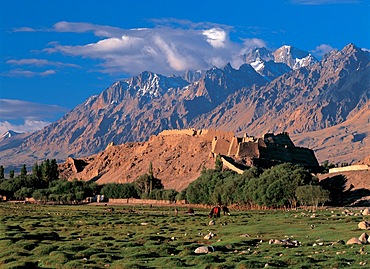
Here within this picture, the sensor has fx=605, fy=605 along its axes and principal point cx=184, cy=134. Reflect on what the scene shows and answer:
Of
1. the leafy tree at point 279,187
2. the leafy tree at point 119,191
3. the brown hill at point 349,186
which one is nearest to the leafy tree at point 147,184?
the leafy tree at point 119,191

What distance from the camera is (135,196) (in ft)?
625

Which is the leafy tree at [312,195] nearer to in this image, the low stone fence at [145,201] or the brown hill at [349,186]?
the brown hill at [349,186]

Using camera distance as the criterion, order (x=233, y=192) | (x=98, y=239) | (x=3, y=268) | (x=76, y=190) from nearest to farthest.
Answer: (x=3, y=268) < (x=98, y=239) < (x=233, y=192) < (x=76, y=190)

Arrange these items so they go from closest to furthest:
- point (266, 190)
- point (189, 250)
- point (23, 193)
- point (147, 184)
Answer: point (189, 250)
point (266, 190)
point (147, 184)
point (23, 193)

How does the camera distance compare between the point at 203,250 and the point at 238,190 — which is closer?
the point at 203,250

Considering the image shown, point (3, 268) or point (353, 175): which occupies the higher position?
point (353, 175)

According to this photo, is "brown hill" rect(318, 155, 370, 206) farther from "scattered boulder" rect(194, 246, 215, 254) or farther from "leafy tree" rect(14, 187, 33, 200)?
"leafy tree" rect(14, 187, 33, 200)

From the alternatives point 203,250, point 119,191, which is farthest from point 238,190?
point 203,250

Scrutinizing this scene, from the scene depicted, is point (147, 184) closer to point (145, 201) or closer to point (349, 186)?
point (145, 201)

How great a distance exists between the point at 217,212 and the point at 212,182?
71.1 meters

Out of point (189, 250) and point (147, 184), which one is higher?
point (147, 184)

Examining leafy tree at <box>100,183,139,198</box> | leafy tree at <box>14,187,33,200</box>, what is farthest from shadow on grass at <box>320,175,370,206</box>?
leafy tree at <box>14,187,33,200</box>

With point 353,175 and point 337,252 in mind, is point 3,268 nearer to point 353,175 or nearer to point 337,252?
point 337,252

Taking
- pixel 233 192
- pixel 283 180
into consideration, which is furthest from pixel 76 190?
pixel 283 180
